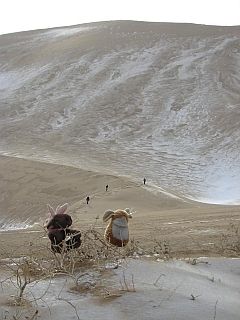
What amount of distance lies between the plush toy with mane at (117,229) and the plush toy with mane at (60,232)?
504 millimetres

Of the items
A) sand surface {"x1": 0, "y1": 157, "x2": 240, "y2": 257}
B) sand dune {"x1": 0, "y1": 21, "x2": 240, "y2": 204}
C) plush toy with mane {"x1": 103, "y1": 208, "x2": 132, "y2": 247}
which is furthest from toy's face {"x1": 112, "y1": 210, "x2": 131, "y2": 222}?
sand dune {"x1": 0, "y1": 21, "x2": 240, "y2": 204}

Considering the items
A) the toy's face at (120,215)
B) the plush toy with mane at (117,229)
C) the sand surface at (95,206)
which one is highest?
the toy's face at (120,215)

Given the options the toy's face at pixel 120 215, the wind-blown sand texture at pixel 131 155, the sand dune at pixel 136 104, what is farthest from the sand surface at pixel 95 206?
the sand dune at pixel 136 104

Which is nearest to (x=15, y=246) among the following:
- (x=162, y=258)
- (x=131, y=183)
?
(x=162, y=258)

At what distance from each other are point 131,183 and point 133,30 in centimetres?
3518

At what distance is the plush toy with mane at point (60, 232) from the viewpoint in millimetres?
5395

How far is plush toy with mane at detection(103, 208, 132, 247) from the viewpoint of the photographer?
617cm

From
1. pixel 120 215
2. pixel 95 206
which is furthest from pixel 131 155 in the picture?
pixel 120 215

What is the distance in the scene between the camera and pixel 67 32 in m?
60.4

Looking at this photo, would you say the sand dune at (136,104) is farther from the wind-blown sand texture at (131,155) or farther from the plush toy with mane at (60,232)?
the plush toy with mane at (60,232)

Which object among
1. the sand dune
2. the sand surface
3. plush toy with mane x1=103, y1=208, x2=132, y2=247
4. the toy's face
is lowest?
the sand surface

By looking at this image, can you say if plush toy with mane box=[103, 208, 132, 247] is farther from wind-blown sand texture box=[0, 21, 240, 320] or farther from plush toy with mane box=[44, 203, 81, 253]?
plush toy with mane box=[44, 203, 81, 253]

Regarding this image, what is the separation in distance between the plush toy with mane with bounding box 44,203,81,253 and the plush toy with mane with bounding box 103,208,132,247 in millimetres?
504

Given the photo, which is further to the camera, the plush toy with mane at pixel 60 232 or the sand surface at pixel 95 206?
the sand surface at pixel 95 206
